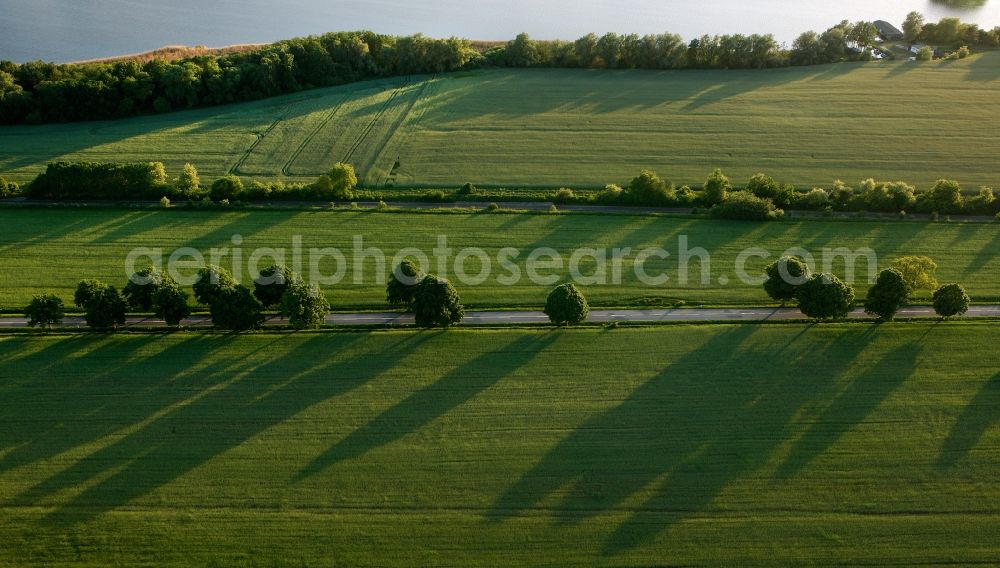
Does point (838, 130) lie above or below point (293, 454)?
above

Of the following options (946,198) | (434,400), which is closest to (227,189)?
(434,400)

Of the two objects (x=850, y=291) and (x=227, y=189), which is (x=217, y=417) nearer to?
(x=227, y=189)

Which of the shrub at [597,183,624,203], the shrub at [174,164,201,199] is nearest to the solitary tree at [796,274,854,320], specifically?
the shrub at [597,183,624,203]

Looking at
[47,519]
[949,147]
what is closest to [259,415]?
[47,519]

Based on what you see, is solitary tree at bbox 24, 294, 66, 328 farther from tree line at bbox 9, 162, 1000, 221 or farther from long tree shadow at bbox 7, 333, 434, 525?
tree line at bbox 9, 162, 1000, 221

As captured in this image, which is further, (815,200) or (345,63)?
(345,63)

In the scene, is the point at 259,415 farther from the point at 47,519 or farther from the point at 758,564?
the point at 758,564
